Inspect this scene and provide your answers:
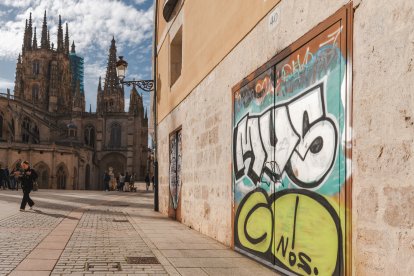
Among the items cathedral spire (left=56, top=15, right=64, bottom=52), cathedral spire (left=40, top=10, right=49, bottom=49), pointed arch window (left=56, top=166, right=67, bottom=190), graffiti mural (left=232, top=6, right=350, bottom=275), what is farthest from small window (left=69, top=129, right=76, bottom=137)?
graffiti mural (left=232, top=6, right=350, bottom=275)

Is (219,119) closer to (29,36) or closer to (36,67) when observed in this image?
(36,67)

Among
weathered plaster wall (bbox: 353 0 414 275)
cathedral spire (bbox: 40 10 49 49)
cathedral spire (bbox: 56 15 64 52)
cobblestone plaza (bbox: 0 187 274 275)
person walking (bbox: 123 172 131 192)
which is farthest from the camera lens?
cathedral spire (bbox: 56 15 64 52)

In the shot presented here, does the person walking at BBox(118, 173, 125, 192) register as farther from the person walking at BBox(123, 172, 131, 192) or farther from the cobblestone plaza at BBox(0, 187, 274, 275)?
the cobblestone plaza at BBox(0, 187, 274, 275)

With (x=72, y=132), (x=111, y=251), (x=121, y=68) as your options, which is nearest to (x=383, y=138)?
(x=111, y=251)

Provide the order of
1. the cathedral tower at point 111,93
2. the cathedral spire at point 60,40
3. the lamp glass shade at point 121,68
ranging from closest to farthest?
the lamp glass shade at point 121,68, the cathedral tower at point 111,93, the cathedral spire at point 60,40

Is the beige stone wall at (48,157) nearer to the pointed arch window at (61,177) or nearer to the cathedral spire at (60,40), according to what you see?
the pointed arch window at (61,177)

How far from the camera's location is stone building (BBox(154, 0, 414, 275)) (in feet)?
10.8

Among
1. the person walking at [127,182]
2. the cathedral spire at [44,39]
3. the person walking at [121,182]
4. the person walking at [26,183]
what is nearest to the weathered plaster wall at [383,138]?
the person walking at [26,183]

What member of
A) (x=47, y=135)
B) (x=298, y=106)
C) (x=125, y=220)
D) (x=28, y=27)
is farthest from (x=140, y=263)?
(x=28, y=27)

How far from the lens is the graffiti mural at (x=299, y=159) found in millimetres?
4059

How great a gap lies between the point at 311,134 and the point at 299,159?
37cm

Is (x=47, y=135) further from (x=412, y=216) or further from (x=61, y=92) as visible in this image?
(x=412, y=216)

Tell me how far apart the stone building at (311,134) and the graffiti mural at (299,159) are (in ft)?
0.05
